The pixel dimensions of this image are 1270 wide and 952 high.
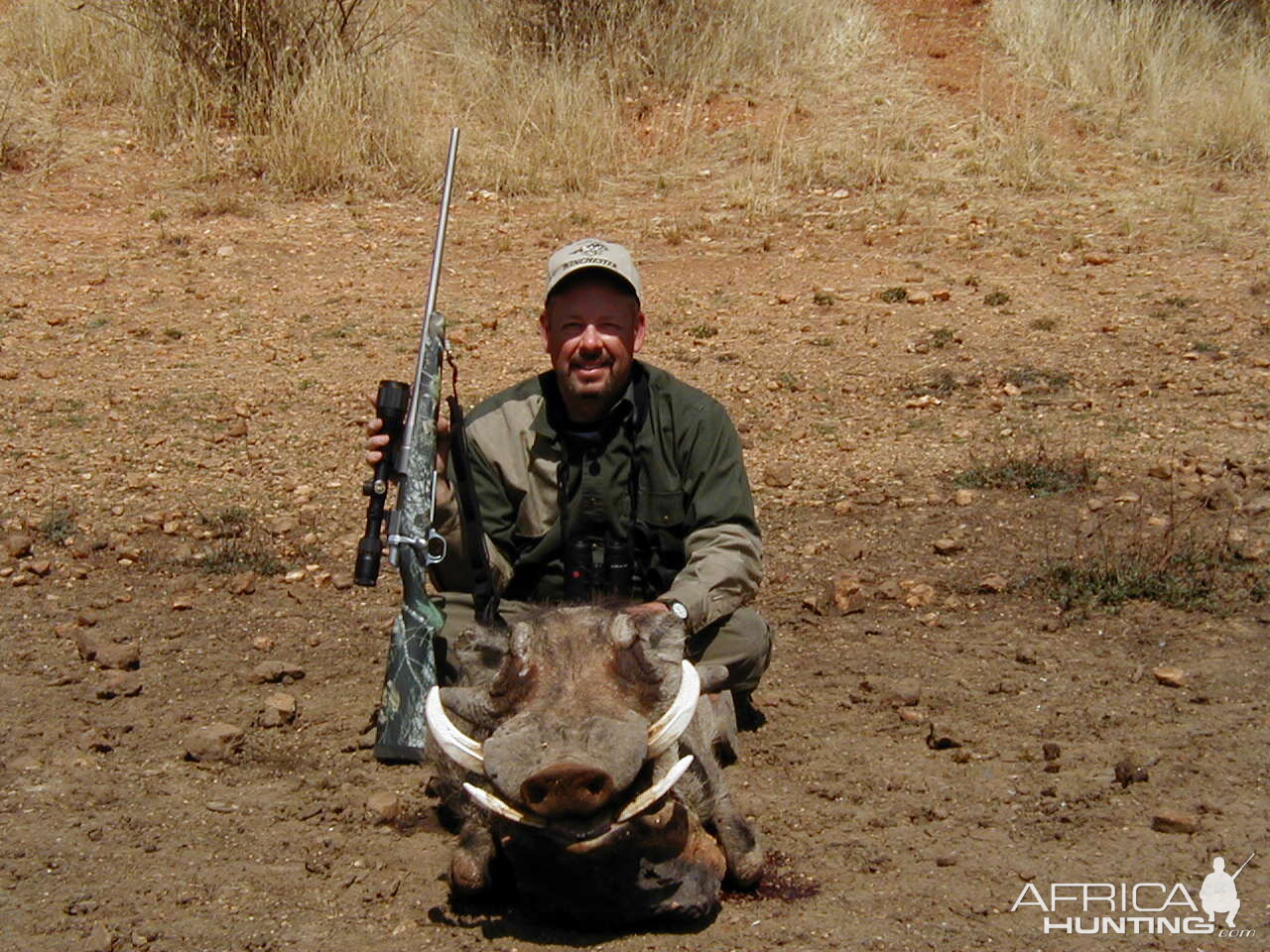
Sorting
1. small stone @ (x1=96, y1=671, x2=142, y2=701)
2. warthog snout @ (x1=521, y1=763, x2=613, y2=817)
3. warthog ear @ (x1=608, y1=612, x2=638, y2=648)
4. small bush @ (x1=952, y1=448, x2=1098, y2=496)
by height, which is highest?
warthog ear @ (x1=608, y1=612, x2=638, y2=648)

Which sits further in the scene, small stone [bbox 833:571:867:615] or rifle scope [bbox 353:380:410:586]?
small stone [bbox 833:571:867:615]

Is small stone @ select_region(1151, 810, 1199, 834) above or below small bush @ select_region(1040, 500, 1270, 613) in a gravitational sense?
below

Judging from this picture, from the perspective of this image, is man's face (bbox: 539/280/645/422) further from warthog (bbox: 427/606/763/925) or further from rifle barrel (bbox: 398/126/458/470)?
warthog (bbox: 427/606/763/925)

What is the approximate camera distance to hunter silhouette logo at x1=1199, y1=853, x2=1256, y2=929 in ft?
11.0

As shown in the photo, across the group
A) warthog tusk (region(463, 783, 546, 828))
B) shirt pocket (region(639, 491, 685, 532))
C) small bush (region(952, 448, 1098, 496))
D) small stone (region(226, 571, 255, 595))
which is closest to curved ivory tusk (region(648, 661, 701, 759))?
warthog tusk (region(463, 783, 546, 828))

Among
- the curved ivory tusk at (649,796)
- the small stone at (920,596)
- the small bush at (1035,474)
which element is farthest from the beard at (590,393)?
the small bush at (1035,474)

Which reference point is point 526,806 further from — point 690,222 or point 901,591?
point 690,222

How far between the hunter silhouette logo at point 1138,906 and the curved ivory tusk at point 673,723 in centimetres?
96

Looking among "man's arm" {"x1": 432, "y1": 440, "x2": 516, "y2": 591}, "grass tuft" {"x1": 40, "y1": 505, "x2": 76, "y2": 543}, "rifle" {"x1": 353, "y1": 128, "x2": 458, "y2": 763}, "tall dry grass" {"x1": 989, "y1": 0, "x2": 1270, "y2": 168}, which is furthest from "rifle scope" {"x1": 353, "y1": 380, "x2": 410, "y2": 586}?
"tall dry grass" {"x1": 989, "y1": 0, "x2": 1270, "y2": 168}

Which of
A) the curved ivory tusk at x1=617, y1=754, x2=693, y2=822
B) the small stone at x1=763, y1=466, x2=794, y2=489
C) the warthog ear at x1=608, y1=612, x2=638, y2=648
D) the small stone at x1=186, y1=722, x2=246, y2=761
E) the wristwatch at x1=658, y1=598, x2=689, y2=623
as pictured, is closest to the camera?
the curved ivory tusk at x1=617, y1=754, x2=693, y2=822

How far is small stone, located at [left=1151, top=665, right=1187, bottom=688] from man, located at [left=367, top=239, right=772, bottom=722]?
1.26m

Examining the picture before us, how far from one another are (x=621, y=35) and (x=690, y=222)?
2.86 meters

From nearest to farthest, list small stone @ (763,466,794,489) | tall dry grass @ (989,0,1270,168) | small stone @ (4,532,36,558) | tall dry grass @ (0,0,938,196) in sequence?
small stone @ (4,532,36,558)
small stone @ (763,466,794,489)
tall dry grass @ (0,0,938,196)
tall dry grass @ (989,0,1270,168)

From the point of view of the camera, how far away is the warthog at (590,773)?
280 centimetres
